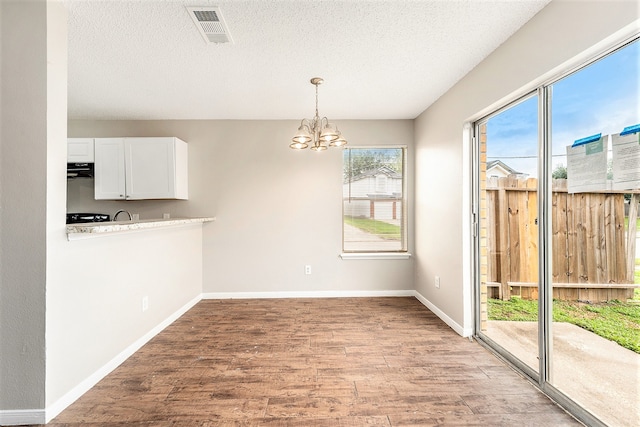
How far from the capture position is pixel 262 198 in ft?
13.8

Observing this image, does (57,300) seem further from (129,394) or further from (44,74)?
(44,74)

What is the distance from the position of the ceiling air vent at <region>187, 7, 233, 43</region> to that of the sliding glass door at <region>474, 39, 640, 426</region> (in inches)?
85.3

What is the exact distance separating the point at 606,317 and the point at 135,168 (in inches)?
180

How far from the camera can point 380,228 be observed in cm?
433

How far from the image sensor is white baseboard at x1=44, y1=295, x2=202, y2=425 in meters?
1.85

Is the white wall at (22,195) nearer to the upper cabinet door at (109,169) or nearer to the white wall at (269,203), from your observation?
the upper cabinet door at (109,169)

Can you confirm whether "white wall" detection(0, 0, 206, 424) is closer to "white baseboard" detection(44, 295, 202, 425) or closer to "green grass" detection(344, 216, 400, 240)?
"white baseboard" detection(44, 295, 202, 425)

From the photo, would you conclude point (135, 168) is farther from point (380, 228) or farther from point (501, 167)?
point (501, 167)

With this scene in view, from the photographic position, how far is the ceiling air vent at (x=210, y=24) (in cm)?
192

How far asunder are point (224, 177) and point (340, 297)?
7.47ft

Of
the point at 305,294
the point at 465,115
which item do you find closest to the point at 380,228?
the point at 305,294

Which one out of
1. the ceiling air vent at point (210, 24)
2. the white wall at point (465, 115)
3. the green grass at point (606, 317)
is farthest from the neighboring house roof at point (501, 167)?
the ceiling air vent at point (210, 24)

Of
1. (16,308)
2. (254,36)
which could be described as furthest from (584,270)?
(16,308)

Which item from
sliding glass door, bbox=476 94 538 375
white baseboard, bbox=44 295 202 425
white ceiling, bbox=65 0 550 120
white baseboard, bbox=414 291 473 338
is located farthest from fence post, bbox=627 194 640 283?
white baseboard, bbox=44 295 202 425
